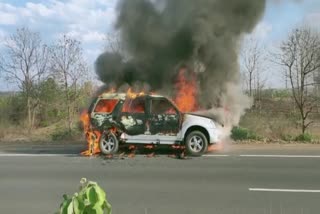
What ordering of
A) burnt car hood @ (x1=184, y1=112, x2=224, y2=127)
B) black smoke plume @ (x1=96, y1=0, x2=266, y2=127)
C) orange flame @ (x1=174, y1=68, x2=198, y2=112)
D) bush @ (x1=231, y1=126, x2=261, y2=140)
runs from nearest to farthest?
1. burnt car hood @ (x1=184, y1=112, x2=224, y2=127)
2. orange flame @ (x1=174, y1=68, x2=198, y2=112)
3. black smoke plume @ (x1=96, y1=0, x2=266, y2=127)
4. bush @ (x1=231, y1=126, x2=261, y2=140)

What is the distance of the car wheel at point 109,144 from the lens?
13.9 metres

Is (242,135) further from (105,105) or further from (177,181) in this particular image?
(177,181)

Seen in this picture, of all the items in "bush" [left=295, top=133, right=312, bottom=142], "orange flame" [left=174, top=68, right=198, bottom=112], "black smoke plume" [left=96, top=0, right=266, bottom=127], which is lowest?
"bush" [left=295, top=133, right=312, bottom=142]

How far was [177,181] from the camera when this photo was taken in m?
9.82

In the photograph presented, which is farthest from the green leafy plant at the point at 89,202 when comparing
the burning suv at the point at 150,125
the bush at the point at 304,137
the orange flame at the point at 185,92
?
the bush at the point at 304,137

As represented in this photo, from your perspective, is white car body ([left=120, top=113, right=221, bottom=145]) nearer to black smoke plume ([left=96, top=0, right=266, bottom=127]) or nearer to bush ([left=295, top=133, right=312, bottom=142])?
black smoke plume ([left=96, top=0, right=266, bottom=127])

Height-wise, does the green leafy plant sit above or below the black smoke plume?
below

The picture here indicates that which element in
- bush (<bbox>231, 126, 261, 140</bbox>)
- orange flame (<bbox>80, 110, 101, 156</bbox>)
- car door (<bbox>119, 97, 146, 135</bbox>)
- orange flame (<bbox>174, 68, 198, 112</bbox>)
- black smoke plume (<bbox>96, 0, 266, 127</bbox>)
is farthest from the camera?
bush (<bbox>231, 126, 261, 140</bbox>)

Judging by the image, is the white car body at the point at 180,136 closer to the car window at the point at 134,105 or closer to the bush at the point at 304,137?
the car window at the point at 134,105

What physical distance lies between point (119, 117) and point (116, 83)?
3.86 meters

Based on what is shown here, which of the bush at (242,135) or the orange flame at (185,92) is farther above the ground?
the orange flame at (185,92)

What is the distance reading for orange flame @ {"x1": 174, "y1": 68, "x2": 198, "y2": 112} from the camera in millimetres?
15403

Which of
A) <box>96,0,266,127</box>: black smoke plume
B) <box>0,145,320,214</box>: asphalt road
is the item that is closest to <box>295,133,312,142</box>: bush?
<box>0,145,320,214</box>: asphalt road

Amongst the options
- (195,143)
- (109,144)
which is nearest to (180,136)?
(195,143)
